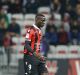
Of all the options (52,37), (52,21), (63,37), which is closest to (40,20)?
(52,37)

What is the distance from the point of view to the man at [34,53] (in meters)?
8.83

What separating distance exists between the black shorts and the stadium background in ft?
14.7

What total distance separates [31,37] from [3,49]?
6003 mm

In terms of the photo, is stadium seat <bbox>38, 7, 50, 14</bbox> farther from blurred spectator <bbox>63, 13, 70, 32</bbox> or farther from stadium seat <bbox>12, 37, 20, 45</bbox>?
stadium seat <bbox>12, 37, 20, 45</bbox>

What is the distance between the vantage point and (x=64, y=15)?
17.3m

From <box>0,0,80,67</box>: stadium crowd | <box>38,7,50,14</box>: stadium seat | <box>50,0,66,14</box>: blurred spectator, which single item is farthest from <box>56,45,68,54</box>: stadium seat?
<box>38,7,50,14</box>: stadium seat

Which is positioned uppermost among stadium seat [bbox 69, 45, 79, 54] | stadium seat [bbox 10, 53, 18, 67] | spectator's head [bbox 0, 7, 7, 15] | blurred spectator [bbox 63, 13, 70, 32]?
spectator's head [bbox 0, 7, 7, 15]

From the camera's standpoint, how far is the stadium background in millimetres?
13750

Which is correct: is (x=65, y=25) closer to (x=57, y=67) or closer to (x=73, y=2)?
(x=73, y=2)

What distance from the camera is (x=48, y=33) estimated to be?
623 inches

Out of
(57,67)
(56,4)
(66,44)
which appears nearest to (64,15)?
(56,4)

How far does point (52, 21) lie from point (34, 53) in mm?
8009

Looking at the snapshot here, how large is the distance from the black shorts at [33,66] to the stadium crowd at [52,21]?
5604mm

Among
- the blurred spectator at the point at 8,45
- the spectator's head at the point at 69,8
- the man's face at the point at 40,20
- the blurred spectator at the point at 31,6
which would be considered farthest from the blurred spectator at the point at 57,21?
the man's face at the point at 40,20
